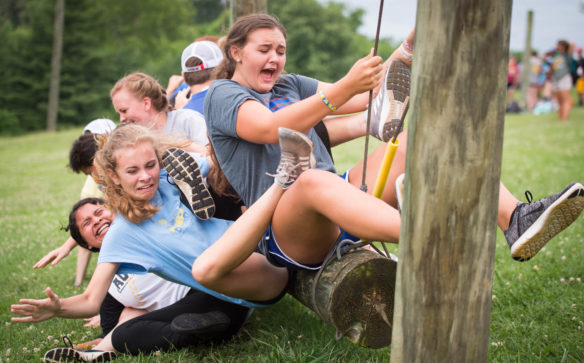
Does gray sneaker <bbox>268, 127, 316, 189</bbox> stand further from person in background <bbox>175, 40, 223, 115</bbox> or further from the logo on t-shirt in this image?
person in background <bbox>175, 40, 223, 115</bbox>

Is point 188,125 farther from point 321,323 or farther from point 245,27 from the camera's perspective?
point 321,323

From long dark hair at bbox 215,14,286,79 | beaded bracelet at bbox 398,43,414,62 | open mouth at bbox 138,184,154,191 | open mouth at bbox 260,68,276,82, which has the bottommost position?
open mouth at bbox 138,184,154,191

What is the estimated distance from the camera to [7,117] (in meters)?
28.3

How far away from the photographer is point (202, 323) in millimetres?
2945

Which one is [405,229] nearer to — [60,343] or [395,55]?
[395,55]

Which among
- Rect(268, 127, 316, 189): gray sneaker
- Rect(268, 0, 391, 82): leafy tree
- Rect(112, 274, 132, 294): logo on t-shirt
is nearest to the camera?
Rect(268, 127, 316, 189): gray sneaker

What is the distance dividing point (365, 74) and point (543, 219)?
1.00 meters

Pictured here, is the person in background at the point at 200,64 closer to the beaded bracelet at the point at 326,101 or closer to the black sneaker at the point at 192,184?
the black sneaker at the point at 192,184

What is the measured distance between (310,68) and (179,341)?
30.1m

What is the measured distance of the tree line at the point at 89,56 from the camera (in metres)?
29.0

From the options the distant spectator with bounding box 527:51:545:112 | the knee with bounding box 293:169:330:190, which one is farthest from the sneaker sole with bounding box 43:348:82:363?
the distant spectator with bounding box 527:51:545:112

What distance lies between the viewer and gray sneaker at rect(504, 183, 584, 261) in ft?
7.38

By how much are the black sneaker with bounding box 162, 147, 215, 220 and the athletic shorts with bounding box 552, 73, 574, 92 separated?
12.2 metres

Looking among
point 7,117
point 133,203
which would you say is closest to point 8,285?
point 133,203
